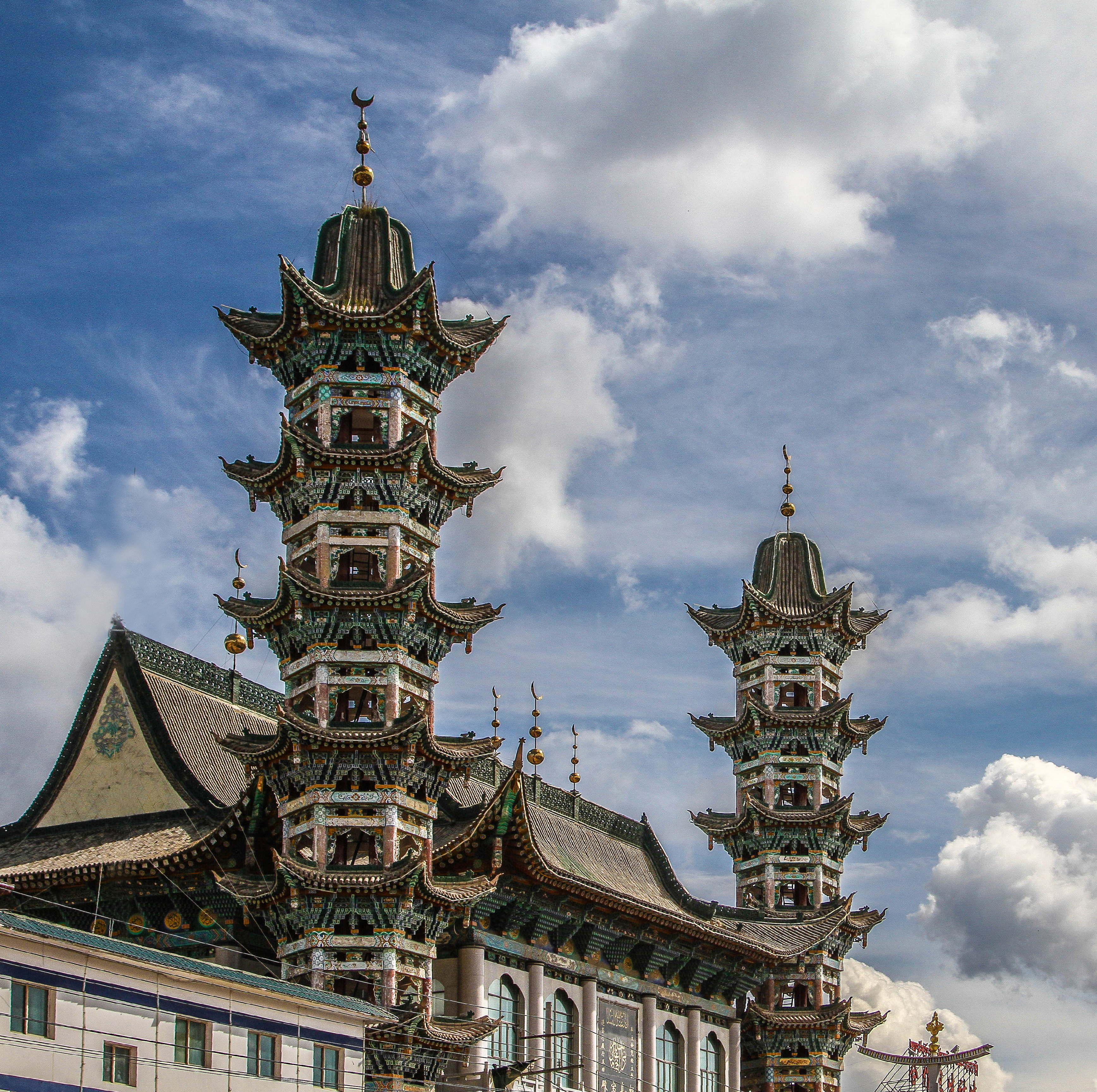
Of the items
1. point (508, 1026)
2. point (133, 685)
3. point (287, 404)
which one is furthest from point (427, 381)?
point (508, 1026)

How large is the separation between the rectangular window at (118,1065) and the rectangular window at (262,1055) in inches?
143

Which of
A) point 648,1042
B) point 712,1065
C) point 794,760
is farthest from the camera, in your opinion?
point 794,760

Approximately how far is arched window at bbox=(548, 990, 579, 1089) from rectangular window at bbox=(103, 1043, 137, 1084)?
21264mm

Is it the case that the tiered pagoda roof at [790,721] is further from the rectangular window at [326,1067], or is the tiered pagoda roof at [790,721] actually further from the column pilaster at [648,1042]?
the rectangular window at [326,1067]

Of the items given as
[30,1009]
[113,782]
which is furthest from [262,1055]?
[113,782]

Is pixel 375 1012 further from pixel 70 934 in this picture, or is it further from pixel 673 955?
pixel 673 955

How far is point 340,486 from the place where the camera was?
200 feet

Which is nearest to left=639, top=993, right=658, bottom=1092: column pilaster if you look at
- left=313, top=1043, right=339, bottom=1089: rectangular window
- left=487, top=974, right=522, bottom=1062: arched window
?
left=487, top=974, right=522, bottom=1062: arched window

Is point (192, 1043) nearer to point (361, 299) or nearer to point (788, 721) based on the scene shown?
point (361, 299)

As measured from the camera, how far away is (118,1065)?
42.7m

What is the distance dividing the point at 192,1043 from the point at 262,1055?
2341mm

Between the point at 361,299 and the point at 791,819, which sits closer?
the point at 361,299

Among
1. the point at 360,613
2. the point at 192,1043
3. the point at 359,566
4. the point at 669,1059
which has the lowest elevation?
the point at 192,1043

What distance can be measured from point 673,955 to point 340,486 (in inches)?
828
